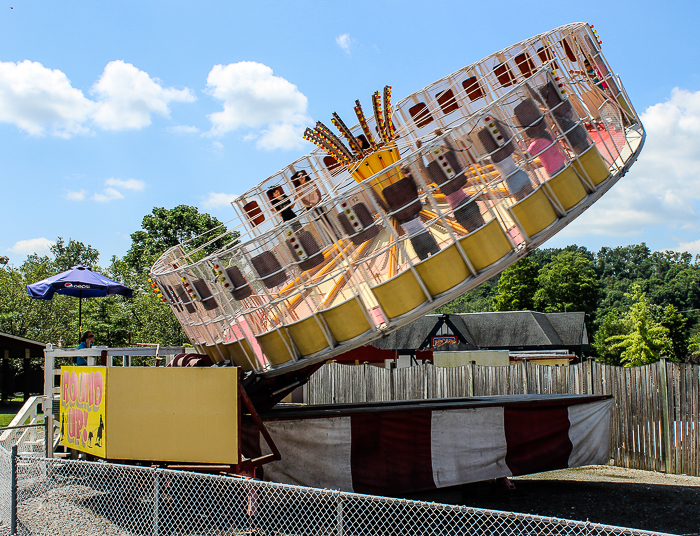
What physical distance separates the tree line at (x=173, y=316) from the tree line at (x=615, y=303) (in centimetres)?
11

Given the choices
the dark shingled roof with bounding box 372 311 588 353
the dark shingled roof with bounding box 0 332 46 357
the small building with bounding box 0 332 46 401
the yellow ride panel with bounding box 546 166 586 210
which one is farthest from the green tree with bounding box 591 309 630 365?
the yellow ride panel with bounding box 546 166 586 210

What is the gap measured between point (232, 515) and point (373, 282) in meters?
4.42

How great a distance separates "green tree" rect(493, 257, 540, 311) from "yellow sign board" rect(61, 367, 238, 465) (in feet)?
243

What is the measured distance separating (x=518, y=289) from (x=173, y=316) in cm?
5894

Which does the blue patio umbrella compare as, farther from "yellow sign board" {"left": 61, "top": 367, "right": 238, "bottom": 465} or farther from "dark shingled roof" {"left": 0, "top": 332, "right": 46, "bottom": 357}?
"dark shingled roof" {"left": 0, "top": 332, "right": 46, "bottom": 357}

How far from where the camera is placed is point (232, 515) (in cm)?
950

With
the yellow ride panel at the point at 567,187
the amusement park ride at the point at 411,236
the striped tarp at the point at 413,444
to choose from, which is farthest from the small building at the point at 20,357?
the yellow ride panel at the point at 567,187

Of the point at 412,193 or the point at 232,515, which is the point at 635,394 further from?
the point at 232,515

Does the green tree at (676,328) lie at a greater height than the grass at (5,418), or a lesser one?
greater

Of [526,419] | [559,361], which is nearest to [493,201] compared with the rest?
[526,419]

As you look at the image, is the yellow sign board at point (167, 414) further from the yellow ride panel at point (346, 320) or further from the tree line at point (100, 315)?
the tree line at point (100, 315)

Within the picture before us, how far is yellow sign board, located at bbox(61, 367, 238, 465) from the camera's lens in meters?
8.76

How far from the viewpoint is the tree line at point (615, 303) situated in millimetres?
42406

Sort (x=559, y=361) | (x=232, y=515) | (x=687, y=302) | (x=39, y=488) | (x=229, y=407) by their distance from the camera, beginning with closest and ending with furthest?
(x=229, y=407), (x=232, y=515), (x=39, y=488), (x=559, y=361), (x=687, y=302)
